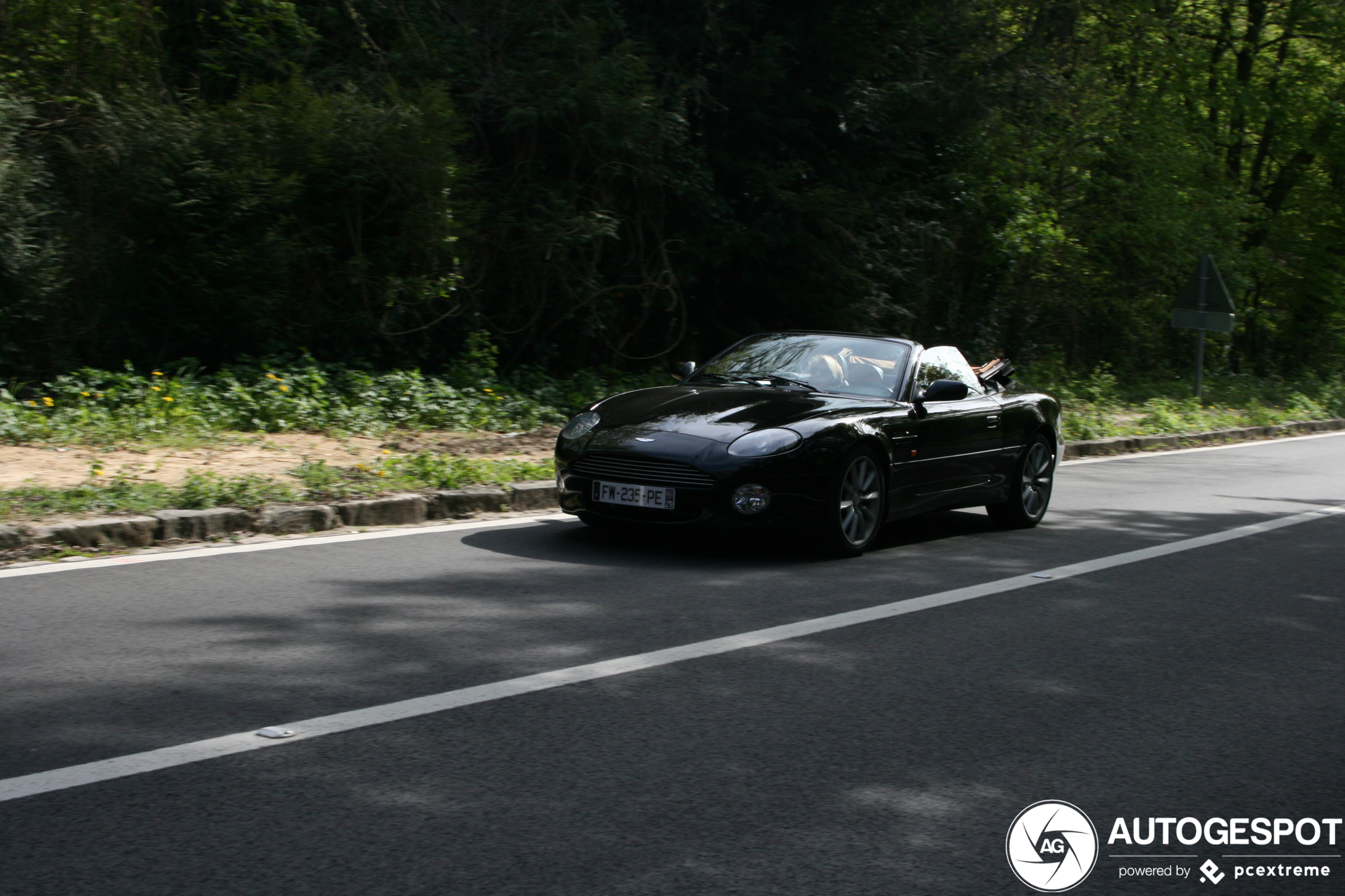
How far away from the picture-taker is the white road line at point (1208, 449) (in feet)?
54.6

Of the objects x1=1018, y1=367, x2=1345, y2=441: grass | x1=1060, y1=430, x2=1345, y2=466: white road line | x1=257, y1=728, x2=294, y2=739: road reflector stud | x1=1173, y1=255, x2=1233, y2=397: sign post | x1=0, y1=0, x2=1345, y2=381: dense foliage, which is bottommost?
x1=1060, y1=430, x2=1345, y2=466: white road line

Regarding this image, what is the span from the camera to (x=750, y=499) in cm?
768

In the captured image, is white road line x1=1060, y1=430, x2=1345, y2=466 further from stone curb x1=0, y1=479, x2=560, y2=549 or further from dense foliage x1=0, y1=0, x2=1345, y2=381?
stone curb x1=0, y1=479, x2=560, y2=549

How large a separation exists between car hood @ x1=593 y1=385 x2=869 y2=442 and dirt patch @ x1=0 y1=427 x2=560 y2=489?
113 inches

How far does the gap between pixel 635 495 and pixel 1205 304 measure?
16.6 metres

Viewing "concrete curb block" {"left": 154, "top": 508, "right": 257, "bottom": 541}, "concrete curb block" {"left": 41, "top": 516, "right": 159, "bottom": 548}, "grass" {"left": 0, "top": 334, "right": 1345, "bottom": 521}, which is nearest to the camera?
"concrete curb block" {"left": 41, "top": 516, "right": 159, "bottom": 548}

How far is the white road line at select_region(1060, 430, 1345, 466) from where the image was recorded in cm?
1664

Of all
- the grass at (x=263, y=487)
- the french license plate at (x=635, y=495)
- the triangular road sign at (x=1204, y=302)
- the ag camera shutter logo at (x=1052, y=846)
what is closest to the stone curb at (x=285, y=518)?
the grass at (x=263, y=487)

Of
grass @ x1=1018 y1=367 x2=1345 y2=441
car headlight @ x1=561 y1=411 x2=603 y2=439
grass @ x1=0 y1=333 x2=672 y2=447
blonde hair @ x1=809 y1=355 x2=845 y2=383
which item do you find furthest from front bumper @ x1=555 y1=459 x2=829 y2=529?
grass @ x1=1018 y1=367 x2=1345 y2=441

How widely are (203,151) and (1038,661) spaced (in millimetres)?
10567

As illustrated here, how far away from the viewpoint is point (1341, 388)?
101 feet

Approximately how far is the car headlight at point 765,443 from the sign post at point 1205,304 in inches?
615

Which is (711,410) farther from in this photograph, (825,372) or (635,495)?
(825,372)

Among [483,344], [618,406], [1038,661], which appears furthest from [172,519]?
[483,344]
